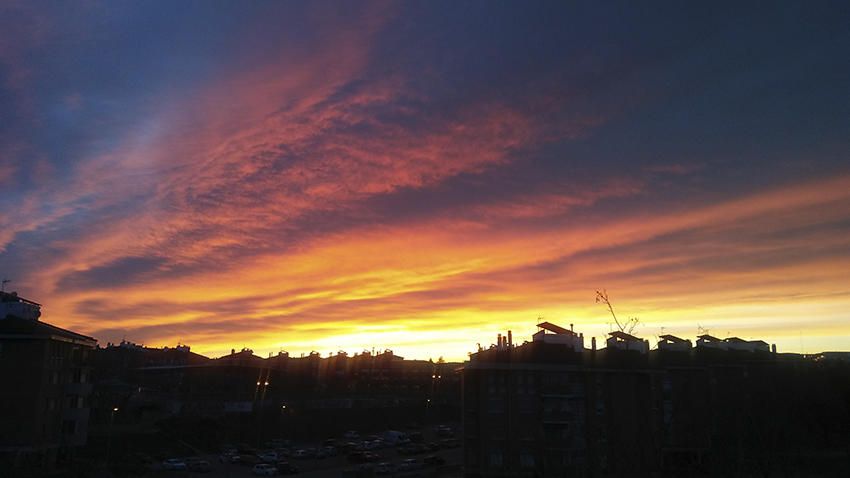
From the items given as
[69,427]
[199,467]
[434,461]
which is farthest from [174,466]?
[434,461]

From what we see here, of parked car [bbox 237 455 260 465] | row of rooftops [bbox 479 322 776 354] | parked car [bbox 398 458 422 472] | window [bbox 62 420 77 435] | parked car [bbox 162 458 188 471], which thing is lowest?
parked car [bbox 398 458 422 472]

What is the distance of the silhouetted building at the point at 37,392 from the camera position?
36125 millimetres

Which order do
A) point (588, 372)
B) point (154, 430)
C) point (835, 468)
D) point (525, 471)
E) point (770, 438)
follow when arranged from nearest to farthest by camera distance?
point (770, 438), point (835, 468), point (525, 471), point (588, 372), point (154, 430)

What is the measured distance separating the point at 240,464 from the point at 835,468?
132 ft

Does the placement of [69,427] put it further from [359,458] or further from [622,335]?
[622,335]

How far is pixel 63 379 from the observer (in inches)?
1601

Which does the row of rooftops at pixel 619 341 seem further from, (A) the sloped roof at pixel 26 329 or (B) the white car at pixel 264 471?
(A) the sloped roof at pixel 26 329

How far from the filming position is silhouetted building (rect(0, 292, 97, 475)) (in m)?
36.1

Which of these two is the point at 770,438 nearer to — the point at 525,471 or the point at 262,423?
the point at 525,471

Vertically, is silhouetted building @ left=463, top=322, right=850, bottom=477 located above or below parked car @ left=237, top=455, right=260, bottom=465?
above

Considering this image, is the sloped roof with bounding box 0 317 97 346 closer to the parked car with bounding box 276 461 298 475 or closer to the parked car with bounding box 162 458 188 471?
the parked car with bounding box 162 458 188 471

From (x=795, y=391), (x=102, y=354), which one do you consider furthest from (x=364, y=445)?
(x=102, y=354)

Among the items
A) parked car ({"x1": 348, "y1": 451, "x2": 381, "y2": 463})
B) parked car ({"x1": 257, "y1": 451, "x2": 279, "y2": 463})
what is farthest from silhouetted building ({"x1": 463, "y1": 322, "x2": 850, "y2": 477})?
parked car ({"x1": 257, "y1": 451, "x2": 279, "y2": 463})

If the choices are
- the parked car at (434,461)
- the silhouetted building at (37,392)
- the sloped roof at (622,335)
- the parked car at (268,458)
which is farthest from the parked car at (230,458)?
the sloped roof at (622,335)
